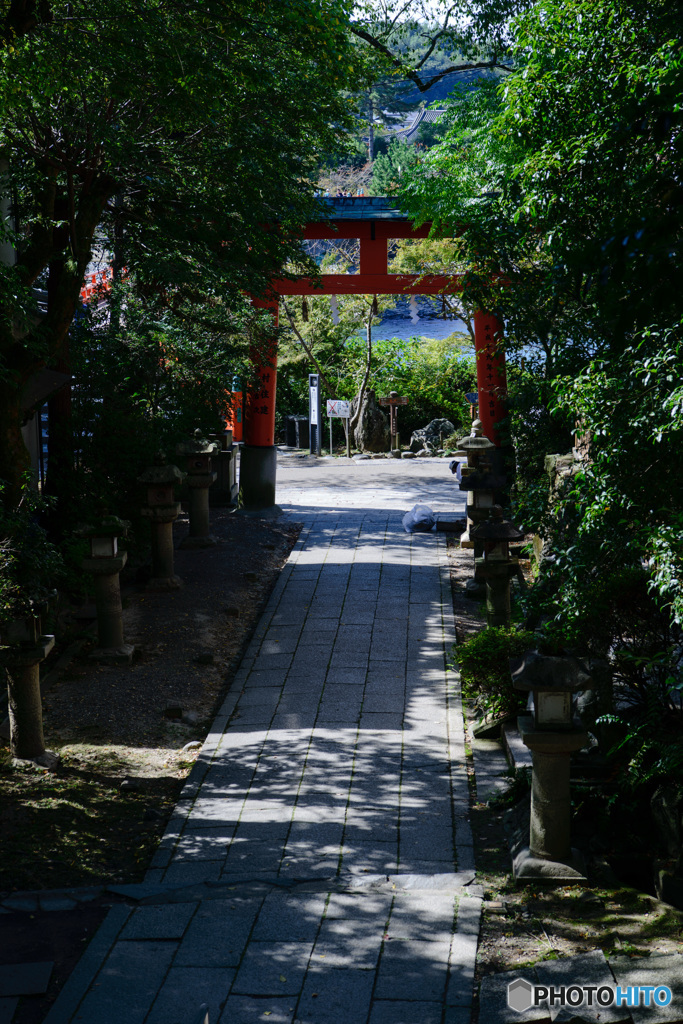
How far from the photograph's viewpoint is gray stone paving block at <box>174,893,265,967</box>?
4.34m

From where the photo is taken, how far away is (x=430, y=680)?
27.3ft

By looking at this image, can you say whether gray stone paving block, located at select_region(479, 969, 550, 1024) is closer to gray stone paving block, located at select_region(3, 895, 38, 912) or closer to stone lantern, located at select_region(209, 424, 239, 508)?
gray stone paving block, located at select_region(3, 895, 38, 912)

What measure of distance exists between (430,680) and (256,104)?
20.5ft

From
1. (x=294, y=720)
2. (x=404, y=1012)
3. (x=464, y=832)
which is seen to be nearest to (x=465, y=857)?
(x=464, y=832)

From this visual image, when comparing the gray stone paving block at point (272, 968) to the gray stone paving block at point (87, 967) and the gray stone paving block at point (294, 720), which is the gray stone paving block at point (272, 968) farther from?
the gray stone paving block at point (294, 720)

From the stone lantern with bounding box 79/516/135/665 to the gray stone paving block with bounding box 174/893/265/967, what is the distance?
13.9 ft

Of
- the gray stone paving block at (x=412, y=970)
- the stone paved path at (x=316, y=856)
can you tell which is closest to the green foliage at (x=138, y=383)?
the stone paved path at (x=316, y=856)

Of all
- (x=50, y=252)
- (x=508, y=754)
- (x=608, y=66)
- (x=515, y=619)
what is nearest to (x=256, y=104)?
(x=50, y=252)

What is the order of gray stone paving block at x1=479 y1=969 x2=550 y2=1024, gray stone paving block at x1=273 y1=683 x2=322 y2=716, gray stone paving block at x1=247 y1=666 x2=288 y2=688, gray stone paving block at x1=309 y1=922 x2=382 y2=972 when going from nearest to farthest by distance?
gray stone paving block at x1=479 y1=969 x2=550 y2=1024, gray stone paving block at x1=309 y1=922 x2=382 y2=972, gray stone paving block at x1=273 y1=683 x2=322 y2=716, gray stone paving block at x1=247 y1=666 x2=288 y2=688

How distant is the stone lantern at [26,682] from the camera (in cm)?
642

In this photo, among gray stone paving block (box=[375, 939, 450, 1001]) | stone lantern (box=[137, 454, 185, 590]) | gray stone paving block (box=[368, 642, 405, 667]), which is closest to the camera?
gray stone paving block (box=[375, 939, 450, 1001])

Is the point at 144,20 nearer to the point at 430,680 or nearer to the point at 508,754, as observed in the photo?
the point at 430,680

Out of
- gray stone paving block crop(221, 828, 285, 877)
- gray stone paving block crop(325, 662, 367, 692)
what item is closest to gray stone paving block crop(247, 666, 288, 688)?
gray stone paving block crop(325, 662, 367, 692)

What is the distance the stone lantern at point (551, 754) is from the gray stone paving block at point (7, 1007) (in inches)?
104
